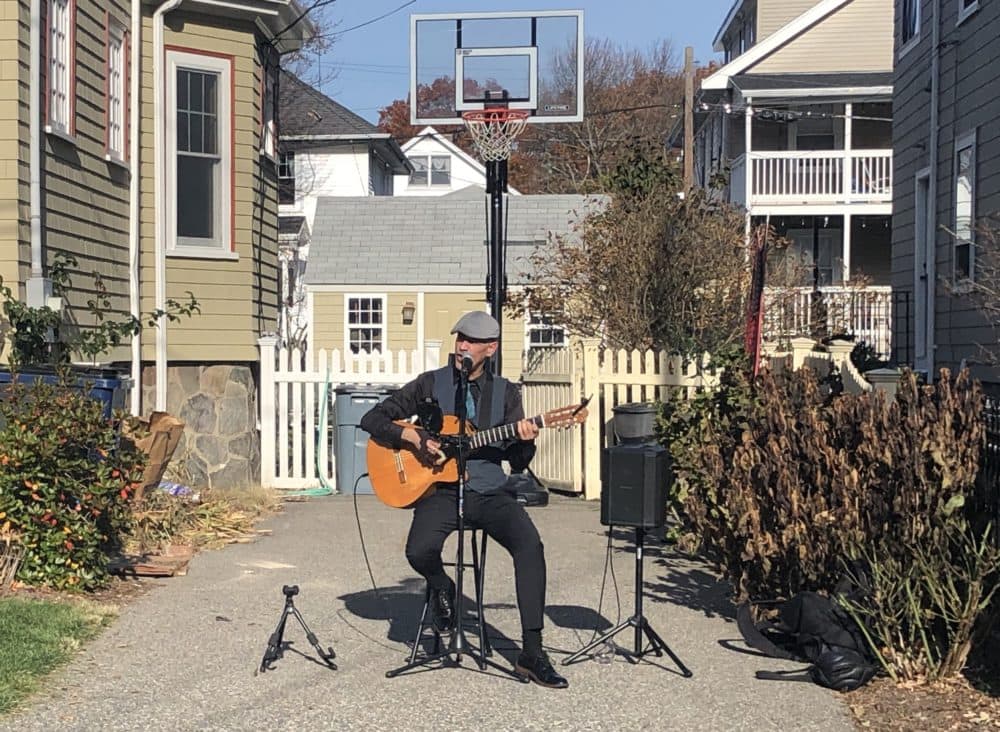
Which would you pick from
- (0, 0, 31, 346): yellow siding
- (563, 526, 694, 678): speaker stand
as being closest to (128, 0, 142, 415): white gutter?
(0, 0, 31, 346): yellow siding

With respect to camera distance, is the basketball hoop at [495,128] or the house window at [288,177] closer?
the basketball hoop at [495,128]

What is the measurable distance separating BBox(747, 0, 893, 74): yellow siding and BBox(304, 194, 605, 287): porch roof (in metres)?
5.88

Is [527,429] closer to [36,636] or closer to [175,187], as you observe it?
[36,636]

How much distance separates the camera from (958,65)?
15867 mm

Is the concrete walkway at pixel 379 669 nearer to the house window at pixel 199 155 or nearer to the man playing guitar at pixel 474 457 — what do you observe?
the man playing guitar at pixel 474 457

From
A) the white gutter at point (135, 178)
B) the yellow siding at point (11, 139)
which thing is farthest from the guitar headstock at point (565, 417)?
the white gutter at point (135, 178)

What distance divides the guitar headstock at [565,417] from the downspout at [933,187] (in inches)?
460

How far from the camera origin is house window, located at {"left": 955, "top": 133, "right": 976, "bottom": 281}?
602 inches

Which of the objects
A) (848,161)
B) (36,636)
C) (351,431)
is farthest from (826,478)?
(848,161)

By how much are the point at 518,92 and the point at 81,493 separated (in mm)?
7966

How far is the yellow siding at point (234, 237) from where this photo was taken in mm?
13477

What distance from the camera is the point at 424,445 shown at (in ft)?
20.9

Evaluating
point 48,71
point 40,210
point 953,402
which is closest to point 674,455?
point 953,402

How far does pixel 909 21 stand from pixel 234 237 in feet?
33.9
